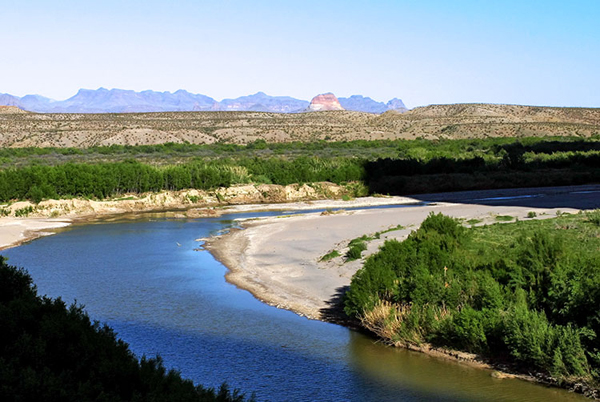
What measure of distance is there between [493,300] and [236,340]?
5.38 meters

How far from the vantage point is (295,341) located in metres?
14.6

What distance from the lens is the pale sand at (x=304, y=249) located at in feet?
62.0

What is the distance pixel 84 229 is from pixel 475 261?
2274 cm

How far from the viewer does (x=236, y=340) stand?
1476cm

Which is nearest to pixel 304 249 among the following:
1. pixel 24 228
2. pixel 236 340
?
pixel 236 340

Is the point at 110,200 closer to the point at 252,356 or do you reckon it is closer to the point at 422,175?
the point at 422,175

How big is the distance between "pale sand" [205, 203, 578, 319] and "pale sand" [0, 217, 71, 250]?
825cm

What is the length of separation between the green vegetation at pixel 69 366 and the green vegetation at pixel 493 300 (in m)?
6.37

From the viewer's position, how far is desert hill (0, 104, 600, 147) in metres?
96.8

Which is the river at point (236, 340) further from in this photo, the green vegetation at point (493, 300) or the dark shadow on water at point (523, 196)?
the dark shadow on water at point (523, 196)

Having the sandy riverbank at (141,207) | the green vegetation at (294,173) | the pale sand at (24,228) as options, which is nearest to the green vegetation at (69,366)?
the pale sand at (24,228)

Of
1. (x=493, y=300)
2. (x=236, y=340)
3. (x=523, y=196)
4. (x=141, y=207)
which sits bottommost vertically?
(x=141, y=207)

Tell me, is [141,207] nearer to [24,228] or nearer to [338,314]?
[24,228]

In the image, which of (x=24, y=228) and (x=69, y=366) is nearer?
(x=69, y=366)
